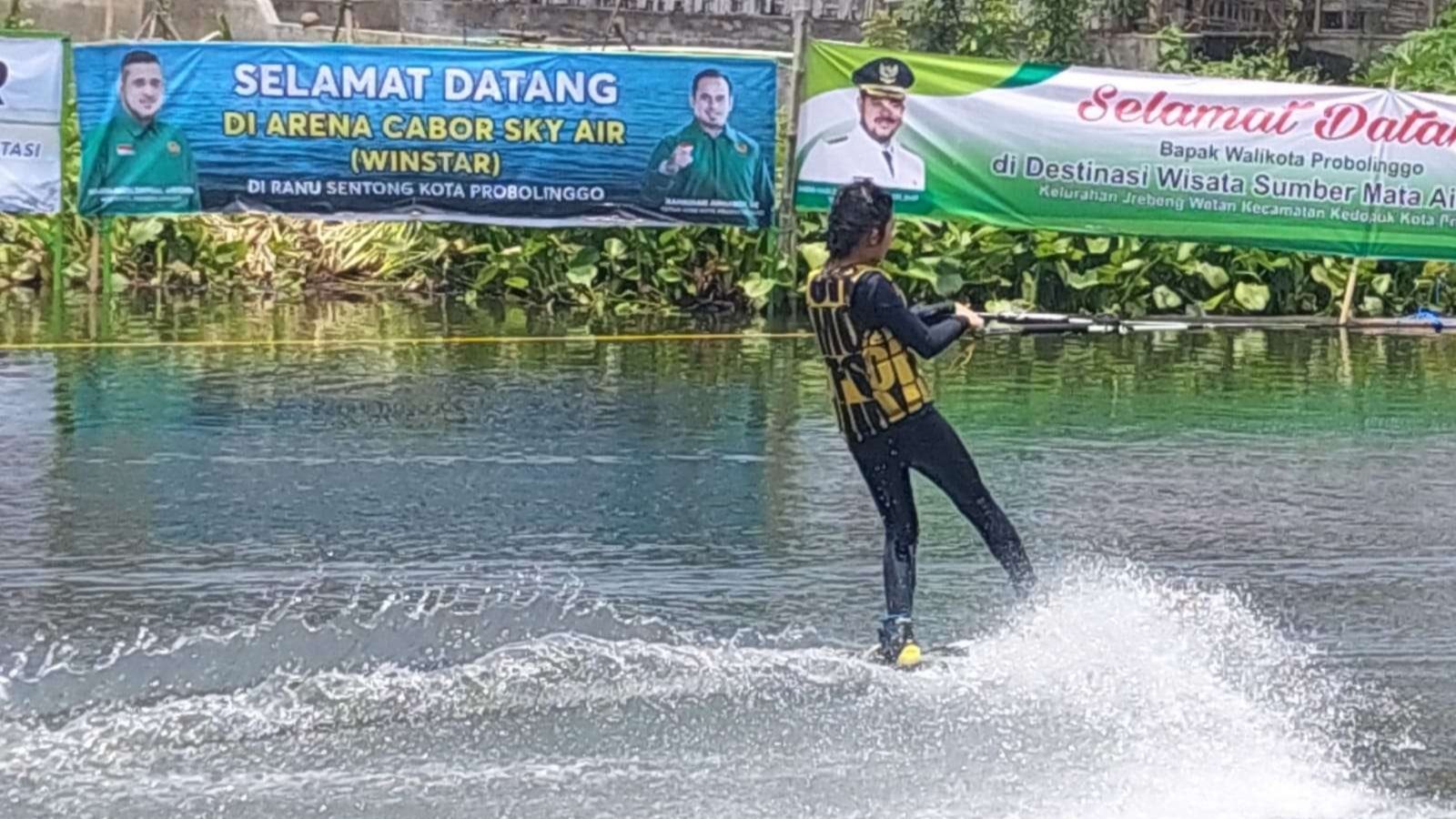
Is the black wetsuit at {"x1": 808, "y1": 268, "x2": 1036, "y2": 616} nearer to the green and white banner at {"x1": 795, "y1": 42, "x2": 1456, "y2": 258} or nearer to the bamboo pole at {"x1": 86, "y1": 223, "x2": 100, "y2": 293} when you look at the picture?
the green and white banner at {"x1": 795, "y1": 42, "x2": 1456, "y2": 258}

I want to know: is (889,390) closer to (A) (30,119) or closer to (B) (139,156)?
(B) (139,156)

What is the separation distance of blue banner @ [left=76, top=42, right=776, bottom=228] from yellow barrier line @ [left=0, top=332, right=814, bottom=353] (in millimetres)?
1102

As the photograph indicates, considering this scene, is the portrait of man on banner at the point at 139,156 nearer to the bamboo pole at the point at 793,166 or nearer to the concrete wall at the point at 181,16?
the bamboo pole at the point at 793,166

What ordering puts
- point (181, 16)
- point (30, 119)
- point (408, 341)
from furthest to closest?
1. point (181, 16)
2. point (30, 119)
3. point (408, 341)

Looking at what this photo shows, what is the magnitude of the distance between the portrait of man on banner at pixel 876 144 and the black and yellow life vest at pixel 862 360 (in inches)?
311

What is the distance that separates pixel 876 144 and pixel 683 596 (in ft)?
24.8

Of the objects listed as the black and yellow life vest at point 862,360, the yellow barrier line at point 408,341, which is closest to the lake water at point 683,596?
the yellow barrier line at point 408,341

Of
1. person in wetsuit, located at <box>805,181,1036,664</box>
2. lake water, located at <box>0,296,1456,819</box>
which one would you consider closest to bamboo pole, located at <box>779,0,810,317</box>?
lake water, located at <box>0,296,1456,819</box>

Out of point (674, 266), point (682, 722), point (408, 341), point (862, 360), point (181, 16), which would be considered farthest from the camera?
point (181, 16)

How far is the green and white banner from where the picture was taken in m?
14.7

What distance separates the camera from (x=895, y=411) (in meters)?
6.84

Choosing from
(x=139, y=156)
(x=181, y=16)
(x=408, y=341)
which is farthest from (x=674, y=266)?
(x=181, y=16)

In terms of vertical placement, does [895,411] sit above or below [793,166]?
below

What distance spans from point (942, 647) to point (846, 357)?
0.99 m
